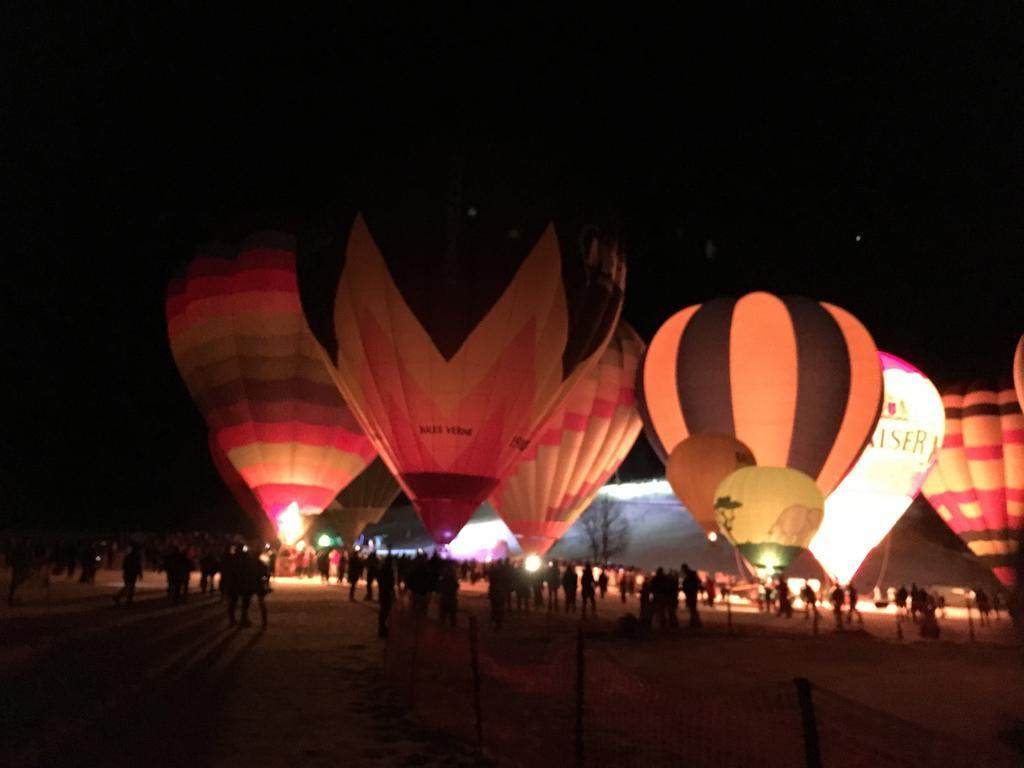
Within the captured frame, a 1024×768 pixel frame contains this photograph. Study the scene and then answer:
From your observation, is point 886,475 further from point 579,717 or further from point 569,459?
point 579,717

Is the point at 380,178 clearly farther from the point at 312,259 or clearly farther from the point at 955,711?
the point at 955,711

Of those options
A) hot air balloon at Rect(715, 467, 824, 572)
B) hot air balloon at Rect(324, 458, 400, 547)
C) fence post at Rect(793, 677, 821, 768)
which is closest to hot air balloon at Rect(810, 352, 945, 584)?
hot air balloon at Rect(715, 467, 824, 572)

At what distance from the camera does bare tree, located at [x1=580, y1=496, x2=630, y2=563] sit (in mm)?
61344

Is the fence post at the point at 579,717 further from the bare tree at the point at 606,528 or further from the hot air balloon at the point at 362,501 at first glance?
the bare tree at the point at 606,528

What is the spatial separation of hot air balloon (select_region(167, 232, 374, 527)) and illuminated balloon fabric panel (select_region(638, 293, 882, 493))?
10542 millimetres

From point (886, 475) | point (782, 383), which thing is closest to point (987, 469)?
point (886, 475)

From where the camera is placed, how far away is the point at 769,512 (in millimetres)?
19016

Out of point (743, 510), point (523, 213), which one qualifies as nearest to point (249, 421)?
point (523, 213)

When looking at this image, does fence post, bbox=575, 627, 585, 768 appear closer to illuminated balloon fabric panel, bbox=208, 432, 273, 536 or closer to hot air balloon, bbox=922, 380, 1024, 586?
illuminated balloon fabric panel, bbox=208, 432, 273, 536

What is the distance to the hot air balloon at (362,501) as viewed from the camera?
40344mm

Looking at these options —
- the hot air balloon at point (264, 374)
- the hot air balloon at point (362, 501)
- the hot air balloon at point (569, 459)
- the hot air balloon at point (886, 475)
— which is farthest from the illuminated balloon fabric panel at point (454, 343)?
the hot air balloon at point (362, 501)

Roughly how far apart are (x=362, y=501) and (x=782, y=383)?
76.7 feet

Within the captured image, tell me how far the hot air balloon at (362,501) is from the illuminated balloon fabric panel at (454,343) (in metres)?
22.2

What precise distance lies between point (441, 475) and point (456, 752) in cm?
1159
